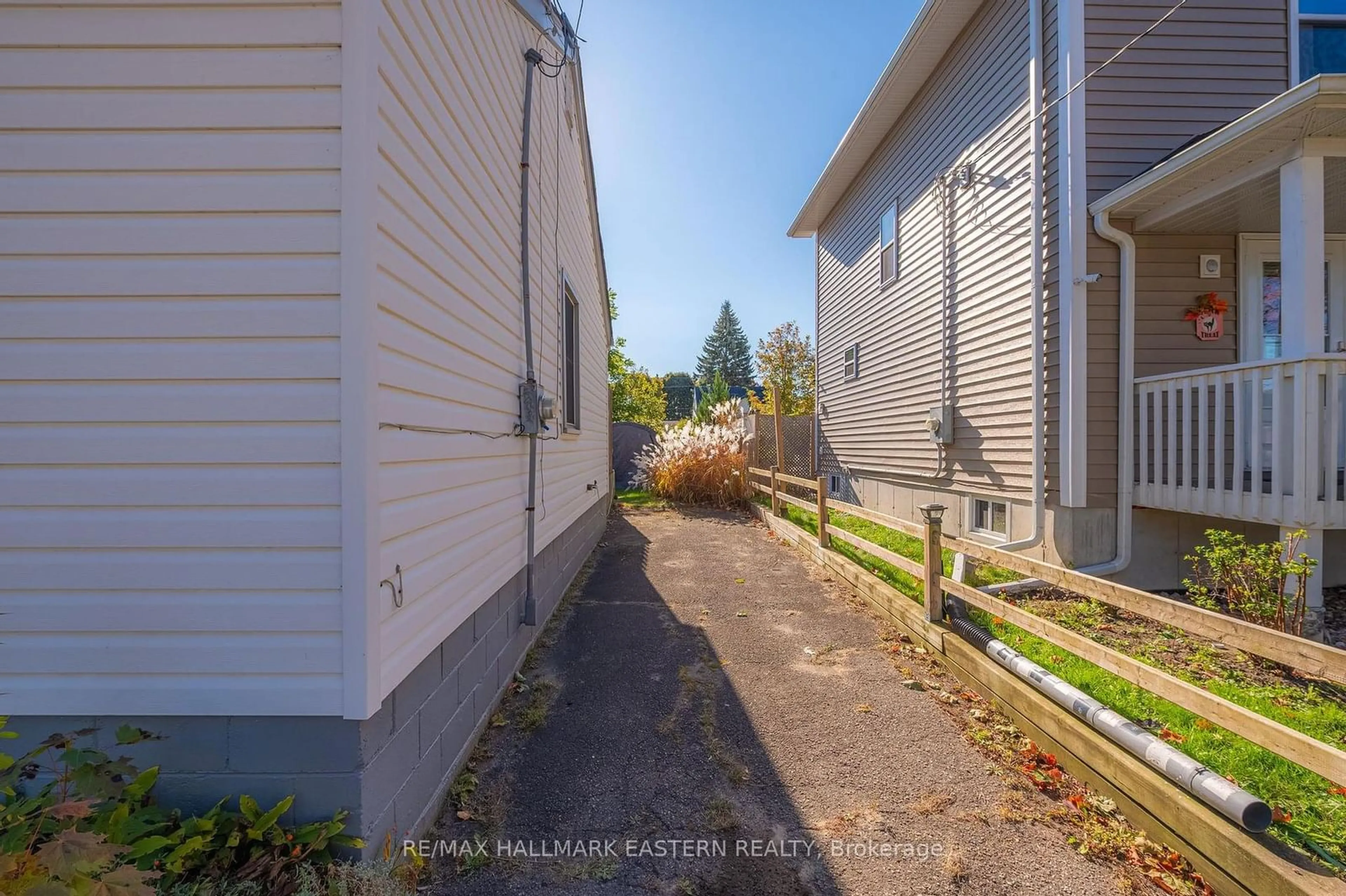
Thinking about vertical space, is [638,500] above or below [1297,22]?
below

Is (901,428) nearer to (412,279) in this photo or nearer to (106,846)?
(412,279)

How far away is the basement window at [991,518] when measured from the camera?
5645 millimetres

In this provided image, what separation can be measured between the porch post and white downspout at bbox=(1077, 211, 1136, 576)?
1.03 m

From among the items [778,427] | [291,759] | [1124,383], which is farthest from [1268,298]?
[291,759]

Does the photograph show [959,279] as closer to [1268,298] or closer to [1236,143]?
[1268,298]

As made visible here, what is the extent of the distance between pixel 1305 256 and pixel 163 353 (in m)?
5.96

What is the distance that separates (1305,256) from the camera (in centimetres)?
362

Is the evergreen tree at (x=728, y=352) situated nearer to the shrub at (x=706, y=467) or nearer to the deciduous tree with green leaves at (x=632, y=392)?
the deciduous tree with green leaves at (x=632, y=392)

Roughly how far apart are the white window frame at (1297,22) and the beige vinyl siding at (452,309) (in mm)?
6178

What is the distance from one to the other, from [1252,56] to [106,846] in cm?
826

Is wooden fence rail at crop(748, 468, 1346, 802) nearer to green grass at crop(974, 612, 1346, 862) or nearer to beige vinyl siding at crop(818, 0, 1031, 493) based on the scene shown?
green grass at crop(974, 612, 1346, 862)

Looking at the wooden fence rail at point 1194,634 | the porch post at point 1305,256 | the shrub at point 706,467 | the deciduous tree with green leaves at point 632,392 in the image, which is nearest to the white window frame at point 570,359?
the wooden fence rail at point 1194,634

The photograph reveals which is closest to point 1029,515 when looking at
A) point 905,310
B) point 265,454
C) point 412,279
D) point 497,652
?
point 905,310

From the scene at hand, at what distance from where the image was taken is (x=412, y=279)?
210cm
